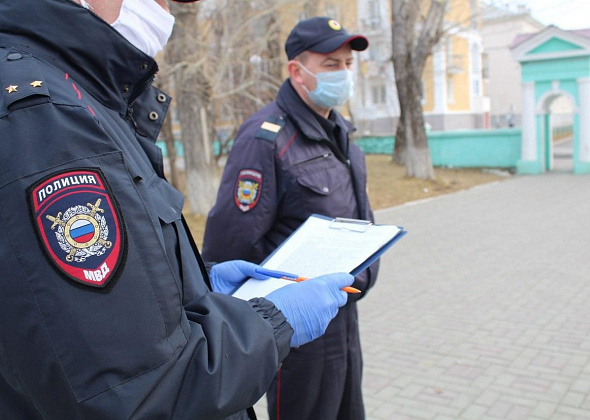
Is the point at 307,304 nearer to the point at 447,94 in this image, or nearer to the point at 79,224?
the point at 79,224

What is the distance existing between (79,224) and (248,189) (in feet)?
5.38

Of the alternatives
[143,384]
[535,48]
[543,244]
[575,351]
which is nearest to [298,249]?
[143,384]

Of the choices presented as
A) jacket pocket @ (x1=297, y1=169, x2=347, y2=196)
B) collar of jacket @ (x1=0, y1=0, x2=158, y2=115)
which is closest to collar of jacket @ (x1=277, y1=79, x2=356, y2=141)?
jacket pocket @ (x1=297, y1=169, x2=347, y2=196)

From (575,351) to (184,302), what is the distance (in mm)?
4119

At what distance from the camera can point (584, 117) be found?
1720cm

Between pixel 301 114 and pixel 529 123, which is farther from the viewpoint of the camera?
pixel 529 123

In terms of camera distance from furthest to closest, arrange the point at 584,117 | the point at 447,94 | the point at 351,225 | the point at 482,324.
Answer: the point at 447,94
the point at 584,117
the point at 482,324
the point at 351,225

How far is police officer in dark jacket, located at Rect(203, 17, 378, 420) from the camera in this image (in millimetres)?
2508

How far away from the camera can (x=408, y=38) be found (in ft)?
54.9

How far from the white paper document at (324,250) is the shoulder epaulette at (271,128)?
0.66 m

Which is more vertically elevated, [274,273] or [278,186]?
[278,186]

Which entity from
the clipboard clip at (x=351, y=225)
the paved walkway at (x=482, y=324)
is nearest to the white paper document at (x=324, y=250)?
the clipboard clip at (x=351, y=225)

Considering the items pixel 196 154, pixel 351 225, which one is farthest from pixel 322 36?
pixel 196 154

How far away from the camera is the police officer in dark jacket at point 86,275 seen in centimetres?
97
